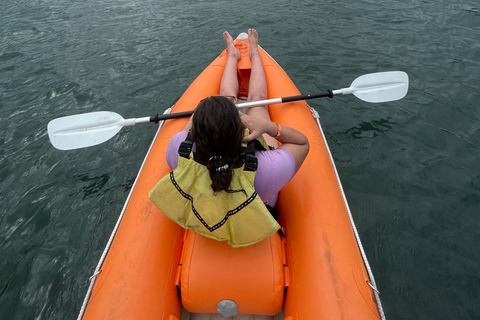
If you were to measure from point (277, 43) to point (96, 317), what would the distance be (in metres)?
5.56

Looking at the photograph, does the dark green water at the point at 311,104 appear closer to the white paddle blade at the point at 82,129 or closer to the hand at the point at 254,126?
the white paddle blade at the point at 82,129

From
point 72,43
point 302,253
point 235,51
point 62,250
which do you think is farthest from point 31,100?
point 302,253

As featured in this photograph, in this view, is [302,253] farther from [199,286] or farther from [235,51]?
[235,51]

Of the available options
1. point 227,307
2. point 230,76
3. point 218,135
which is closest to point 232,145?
point 218,135

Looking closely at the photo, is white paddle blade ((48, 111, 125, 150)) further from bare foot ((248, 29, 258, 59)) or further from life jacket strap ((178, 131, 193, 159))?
bare foot ((248, 29, 258, 59))

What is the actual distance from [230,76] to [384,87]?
6.36 ft

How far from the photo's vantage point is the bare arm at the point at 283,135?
1.52 metres

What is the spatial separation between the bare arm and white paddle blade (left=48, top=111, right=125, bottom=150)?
6.30ft

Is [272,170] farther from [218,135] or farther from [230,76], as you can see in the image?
[230,76]

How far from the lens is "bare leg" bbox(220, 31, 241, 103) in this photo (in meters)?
3.06

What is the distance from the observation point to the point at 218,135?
1122 millimetres

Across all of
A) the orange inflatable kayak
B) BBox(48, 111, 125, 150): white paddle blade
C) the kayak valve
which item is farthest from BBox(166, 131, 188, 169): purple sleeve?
BBox(48, 111, 125, 150): white paddle blade

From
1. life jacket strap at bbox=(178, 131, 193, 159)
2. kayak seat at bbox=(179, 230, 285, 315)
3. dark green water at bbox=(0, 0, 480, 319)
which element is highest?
life jacket strap at bbox=(178, 131, 193, 159)

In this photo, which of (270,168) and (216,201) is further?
(270,168)
